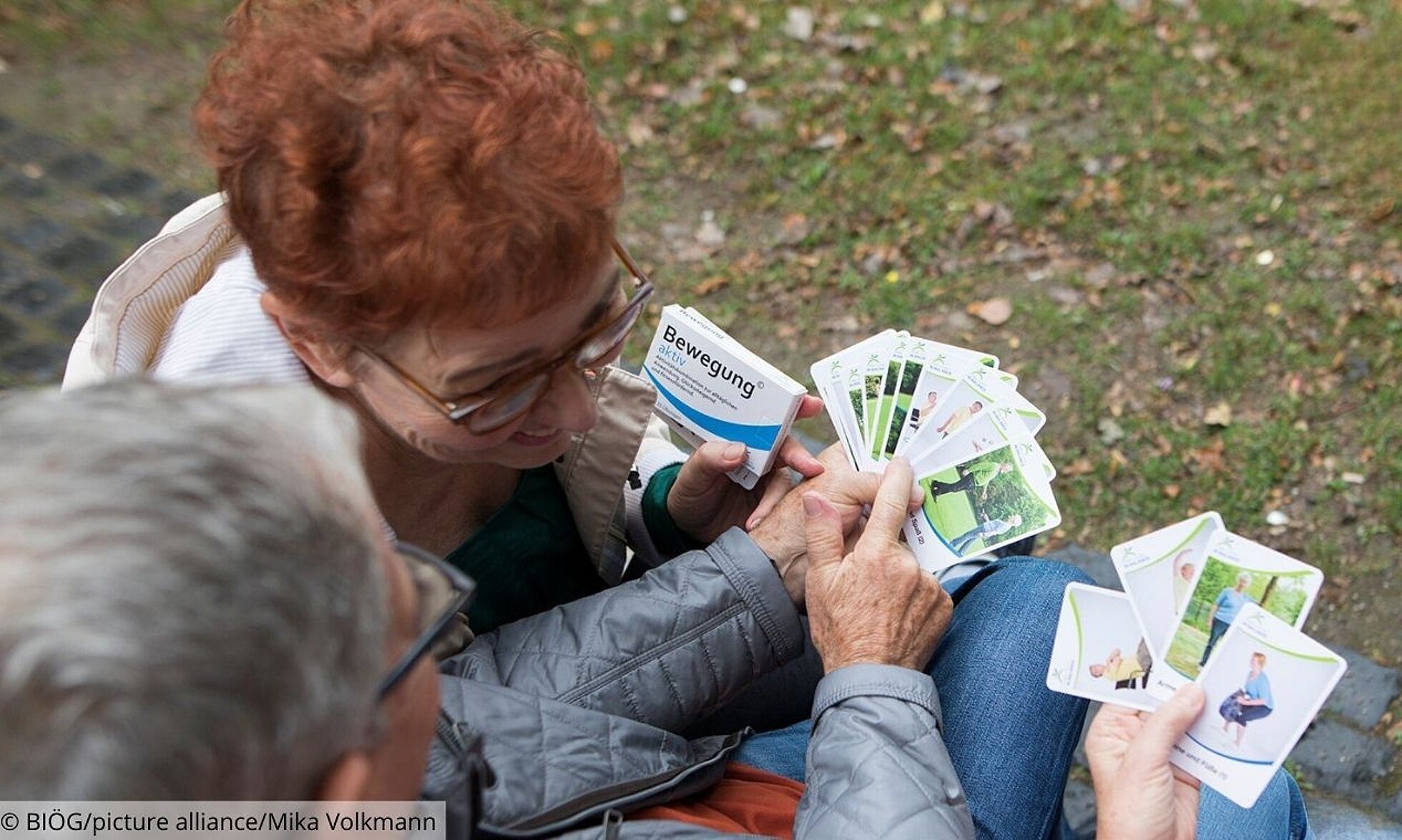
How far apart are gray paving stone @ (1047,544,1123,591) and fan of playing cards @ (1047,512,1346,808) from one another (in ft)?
4.16

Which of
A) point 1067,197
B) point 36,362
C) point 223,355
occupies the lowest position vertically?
point 36,362

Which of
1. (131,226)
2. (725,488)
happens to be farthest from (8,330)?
(725,488)

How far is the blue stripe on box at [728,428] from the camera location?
90.7 inches

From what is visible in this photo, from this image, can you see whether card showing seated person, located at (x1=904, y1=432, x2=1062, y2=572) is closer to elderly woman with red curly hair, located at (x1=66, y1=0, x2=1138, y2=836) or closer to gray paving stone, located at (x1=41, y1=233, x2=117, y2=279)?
elderly woman with red curly hair, located at (x1=66, y1=0, x2=1138, y2=836)

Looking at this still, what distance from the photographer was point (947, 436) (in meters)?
Result: 2.31

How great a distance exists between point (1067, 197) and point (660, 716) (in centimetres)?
318

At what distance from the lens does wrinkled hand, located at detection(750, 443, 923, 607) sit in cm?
221

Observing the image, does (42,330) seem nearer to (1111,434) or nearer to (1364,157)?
(1111,434)

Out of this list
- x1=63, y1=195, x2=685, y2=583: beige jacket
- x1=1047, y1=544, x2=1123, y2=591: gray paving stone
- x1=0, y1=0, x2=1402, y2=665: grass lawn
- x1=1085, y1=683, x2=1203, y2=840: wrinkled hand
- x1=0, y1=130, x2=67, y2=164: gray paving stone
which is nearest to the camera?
x1=1085, y1=683, x2=1203, y2=840: wrinkled hand

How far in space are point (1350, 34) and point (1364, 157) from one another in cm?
78

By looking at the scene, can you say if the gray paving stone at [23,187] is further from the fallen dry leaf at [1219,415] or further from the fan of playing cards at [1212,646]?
the fallen dry leaf at [1219,415]

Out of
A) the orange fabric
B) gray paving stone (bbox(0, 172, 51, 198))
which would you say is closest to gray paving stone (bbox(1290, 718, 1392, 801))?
the orange fabric

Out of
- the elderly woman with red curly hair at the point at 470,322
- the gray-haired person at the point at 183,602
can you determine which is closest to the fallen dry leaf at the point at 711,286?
the elderly woman with red curly hair at the point at 470,322

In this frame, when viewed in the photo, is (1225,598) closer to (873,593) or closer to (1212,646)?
(1212,646)
